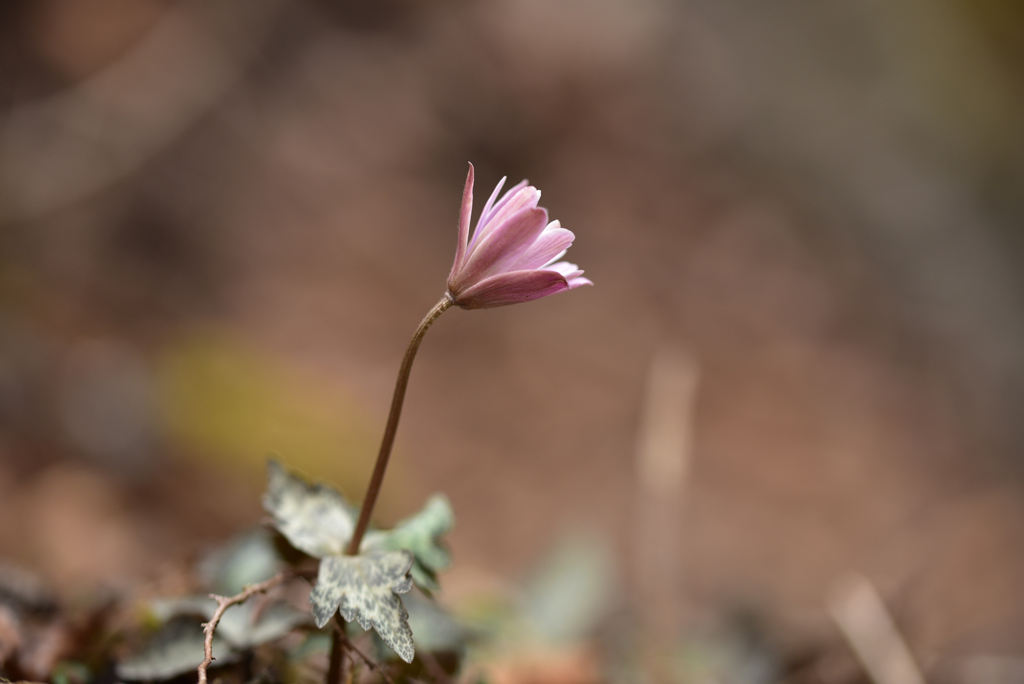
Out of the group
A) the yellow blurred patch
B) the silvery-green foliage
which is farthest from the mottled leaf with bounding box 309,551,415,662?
the yellow blurred patch

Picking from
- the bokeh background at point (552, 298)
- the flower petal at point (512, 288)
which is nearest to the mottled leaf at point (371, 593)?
the flower petal at point (512, 288)

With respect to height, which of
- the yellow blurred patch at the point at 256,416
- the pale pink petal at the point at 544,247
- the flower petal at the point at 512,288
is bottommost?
the flower petal at the point at 512,288

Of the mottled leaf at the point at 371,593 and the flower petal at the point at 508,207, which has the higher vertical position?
the flower petal at the point at 508,207

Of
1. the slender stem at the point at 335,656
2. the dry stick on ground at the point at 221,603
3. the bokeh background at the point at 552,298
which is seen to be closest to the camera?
the dry stick on ground at the point at 221,603

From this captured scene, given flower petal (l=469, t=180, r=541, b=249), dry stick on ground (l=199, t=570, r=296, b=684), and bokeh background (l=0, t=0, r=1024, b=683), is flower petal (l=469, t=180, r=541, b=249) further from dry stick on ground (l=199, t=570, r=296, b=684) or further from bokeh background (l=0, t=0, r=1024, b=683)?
bokeh background (l=0, t=0, r=1024, b=683)

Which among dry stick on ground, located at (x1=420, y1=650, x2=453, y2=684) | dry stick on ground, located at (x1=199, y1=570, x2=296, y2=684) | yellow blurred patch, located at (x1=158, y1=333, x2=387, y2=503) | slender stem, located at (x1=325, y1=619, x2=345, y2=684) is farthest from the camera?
yellow blurred patch, located at (x1=158, y1=333, x2=387, y2=503)

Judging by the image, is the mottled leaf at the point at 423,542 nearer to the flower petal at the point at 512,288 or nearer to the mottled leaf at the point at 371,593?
the mottled leaf at the point at 371,593

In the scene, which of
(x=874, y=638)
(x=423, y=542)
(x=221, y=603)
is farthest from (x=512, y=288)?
(x=874, y=638)
